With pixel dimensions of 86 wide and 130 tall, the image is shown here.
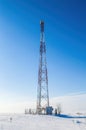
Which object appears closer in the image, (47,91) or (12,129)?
(12,129)

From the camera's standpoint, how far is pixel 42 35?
144 ft

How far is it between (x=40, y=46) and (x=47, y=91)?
9.19m

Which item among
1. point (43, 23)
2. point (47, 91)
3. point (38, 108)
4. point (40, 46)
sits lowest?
point (38, 108)

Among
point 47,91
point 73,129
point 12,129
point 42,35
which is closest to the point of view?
point 12,129

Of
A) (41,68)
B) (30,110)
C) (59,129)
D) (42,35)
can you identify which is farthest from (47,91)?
(59,129)

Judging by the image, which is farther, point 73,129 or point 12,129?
point 73,129

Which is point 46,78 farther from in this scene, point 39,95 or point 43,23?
point 43,23

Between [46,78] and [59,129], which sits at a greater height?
[46,78]

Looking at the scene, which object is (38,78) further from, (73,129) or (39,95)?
(73,129)

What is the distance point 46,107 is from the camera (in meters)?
41.2

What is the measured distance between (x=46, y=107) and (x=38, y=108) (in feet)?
6.23

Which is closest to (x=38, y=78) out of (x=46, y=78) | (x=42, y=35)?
(x=46, y=78)

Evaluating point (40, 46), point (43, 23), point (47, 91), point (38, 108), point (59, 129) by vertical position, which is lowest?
point (59, 129)

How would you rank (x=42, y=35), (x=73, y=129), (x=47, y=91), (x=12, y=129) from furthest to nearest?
(x=42, y=35) < (x=47, y=91) < (x=73, y=129) < (x=12, y=129)
